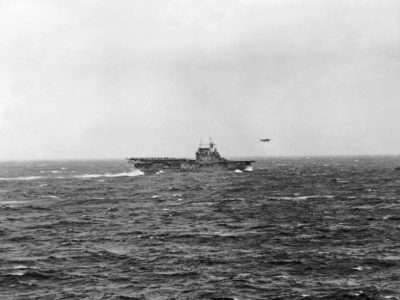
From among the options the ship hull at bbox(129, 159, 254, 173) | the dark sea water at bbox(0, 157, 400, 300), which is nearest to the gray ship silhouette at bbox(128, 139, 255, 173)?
the ship hull at bbox(129, 159, 254, 173)

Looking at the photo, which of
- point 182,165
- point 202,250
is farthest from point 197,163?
point 202,250

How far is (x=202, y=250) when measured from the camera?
36969 millimetres

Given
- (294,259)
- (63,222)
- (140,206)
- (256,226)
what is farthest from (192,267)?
(140,206)

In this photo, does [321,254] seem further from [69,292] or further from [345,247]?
[69,292]

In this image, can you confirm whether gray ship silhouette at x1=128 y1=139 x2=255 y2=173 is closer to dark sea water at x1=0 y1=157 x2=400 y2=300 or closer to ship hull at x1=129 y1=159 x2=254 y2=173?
ship hull at x1=129 y1=159 x2=254 y2=173

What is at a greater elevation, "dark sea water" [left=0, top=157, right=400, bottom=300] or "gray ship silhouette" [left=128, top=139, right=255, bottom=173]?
"gray ship silhouette" [left=128, top=139, right=255, bottom=173]

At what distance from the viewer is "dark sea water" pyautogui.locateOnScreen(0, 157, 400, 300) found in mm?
27008

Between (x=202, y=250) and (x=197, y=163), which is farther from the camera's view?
(x=197, y=163)

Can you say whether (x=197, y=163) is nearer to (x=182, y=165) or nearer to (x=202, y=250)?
(x=182, y=165)

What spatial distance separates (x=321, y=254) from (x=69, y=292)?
1735 centimetres

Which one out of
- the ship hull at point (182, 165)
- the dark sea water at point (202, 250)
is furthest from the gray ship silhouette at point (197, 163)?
the dark sea water at point (202, 250)

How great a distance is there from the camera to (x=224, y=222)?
50844mm

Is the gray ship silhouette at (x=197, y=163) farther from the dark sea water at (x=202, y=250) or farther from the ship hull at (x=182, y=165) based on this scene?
the dark sea water at (x=202, y=250)

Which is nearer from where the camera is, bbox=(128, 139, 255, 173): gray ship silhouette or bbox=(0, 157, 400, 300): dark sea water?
bbox=(0, 157, 400, 300): dark sea water
